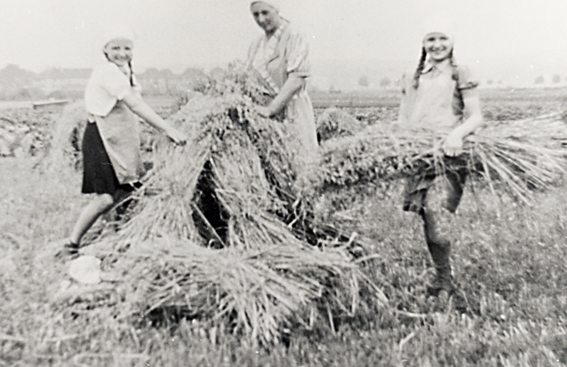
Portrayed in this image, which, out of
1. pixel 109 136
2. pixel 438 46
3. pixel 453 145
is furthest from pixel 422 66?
pixel 109 136

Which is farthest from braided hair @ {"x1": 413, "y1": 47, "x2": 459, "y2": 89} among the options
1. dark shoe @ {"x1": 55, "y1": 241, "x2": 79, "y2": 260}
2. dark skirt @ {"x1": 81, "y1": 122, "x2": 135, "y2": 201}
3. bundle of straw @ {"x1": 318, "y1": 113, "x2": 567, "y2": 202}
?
dark shoe @ {"x1": 55, "y1": 241, "x2": 79, "y2": 260}

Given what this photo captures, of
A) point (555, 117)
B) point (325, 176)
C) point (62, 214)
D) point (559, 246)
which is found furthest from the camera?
point (62, 214)

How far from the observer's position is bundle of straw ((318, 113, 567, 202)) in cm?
250

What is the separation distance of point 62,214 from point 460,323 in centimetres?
338

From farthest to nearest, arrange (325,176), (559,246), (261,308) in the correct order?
(559,246)
(325,176)
(261,308)

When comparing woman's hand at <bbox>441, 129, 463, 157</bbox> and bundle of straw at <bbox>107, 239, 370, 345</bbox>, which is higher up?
woman's hand at <bbox>441, 129, 463, 157</bbox>

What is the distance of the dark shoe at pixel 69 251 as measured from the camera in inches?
126

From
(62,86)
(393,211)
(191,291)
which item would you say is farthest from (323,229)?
(62,86)

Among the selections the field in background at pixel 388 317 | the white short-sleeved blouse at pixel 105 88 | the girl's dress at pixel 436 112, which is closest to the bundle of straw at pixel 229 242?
the field in background at pixel 388 317

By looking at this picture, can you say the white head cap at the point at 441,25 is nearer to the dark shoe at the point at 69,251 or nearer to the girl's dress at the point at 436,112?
the girl's dress at the point at 436,112

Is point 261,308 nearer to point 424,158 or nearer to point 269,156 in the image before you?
point 269,156

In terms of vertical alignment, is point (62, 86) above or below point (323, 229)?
above

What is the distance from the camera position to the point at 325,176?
98.7 inches

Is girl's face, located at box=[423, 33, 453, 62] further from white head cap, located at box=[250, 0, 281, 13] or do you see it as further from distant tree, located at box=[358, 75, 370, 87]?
distant tree, located at box=[358, 75, 370, 87]
